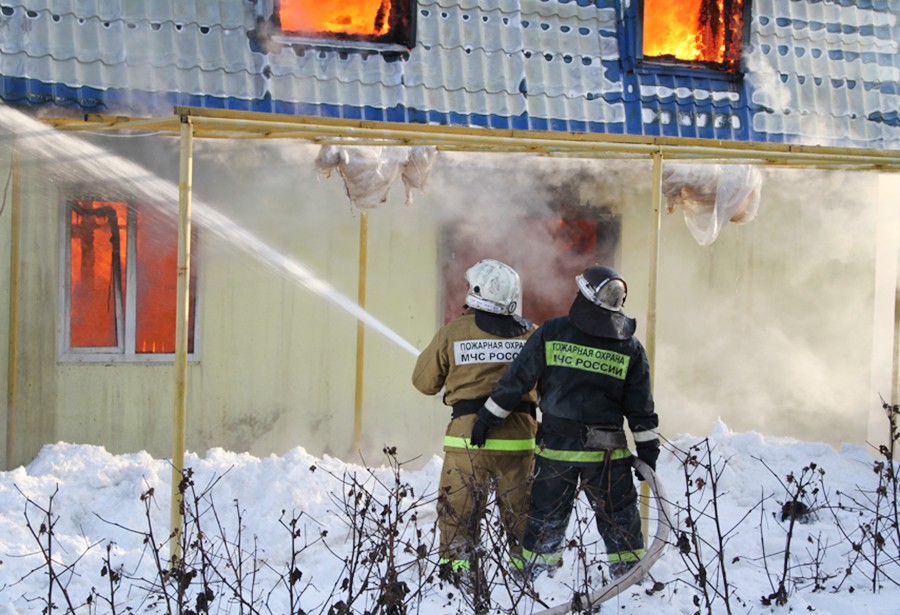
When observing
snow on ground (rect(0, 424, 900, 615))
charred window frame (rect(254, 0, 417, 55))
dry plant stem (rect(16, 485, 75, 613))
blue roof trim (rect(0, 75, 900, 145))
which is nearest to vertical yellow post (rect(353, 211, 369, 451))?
snow on ground (rect(0, 424, 900, 615))

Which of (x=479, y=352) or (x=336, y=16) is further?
(x=336, y=16)

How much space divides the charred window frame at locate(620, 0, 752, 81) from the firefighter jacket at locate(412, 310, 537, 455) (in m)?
3.95

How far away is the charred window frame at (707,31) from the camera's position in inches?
368

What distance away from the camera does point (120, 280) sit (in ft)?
29.9

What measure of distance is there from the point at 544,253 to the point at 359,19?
9.61 feet

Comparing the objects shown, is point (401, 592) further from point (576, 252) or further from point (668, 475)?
point (576, 252)

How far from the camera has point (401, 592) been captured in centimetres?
433

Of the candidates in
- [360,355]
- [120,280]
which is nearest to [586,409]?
[360,355]

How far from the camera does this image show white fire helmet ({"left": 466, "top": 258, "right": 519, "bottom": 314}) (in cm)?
637

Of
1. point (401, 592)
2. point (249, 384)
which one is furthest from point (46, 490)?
point (401, 592)

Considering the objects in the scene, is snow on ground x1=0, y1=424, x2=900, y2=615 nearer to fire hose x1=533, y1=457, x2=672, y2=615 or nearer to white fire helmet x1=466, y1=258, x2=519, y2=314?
fire hose x1=533, y1=457, x2=672, y2=615

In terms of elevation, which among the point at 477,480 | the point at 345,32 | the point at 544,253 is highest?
the point at 345,32

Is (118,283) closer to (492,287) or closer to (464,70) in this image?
(464,70)

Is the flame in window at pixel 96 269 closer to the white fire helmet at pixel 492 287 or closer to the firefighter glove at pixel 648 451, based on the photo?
the white fire helmet at pixel 492 287
